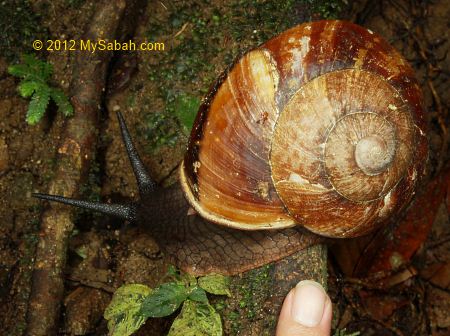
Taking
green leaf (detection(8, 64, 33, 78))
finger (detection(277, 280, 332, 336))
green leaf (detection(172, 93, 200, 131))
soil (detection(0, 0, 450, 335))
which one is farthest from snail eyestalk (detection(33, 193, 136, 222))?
finger (detection(277, 280, 332, 336))

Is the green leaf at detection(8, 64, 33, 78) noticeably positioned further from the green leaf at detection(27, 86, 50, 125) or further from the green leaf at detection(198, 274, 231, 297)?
the green leaf at detection(198, 274, 231, 297)

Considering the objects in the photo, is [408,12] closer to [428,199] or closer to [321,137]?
[428,199]

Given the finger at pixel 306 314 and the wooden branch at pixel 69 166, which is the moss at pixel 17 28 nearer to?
the wooden branch at pixel 69 166

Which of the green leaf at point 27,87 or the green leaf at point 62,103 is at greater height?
the green leaf at point 27,87

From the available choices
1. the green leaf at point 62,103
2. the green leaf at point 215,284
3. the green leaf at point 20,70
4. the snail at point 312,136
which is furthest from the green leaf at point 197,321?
the green leaf at point 20,70

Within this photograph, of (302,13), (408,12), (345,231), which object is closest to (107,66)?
(302,13)

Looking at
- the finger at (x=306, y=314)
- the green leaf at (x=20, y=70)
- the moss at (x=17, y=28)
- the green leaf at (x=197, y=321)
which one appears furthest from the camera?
the moss at (x=17, y=28)

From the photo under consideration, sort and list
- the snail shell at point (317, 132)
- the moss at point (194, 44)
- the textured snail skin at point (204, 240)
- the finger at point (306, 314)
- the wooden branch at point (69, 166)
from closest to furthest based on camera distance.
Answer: the snail shell at point (317, 132) < the finger at point (306, 314) < the textured snail skin at point (204, 240) < the wooden branch at point (69, 166) < the moss at point (194, 44)

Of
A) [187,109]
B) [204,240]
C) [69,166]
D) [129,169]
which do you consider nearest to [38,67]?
[69,166]
